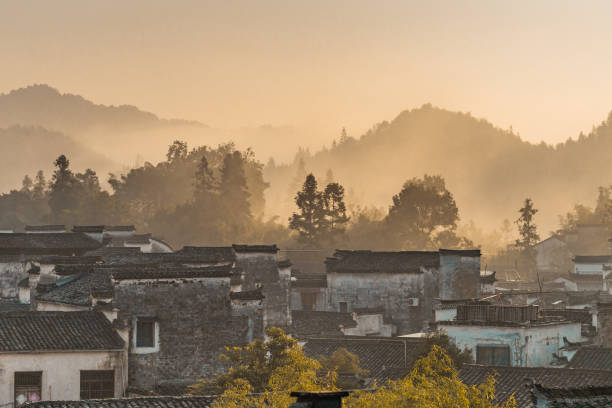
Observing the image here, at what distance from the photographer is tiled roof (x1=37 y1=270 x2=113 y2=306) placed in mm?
46478

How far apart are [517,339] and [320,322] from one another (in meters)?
15.6

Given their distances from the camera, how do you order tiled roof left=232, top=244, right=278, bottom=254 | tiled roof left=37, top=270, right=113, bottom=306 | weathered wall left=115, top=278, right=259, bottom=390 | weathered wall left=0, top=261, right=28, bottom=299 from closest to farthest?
weathered wall left=115, top=278, right=259, bottom=390, tiled roof left=37, top=270, right=113, bottom=306, tiled roof left=232, top=244, right=278, bottom=254, weathered wall left=0, top=261, right=28, bottom=299

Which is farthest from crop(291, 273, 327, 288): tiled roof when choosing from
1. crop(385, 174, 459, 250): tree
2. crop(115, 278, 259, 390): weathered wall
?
crop(385, 174, 459, 250): tree

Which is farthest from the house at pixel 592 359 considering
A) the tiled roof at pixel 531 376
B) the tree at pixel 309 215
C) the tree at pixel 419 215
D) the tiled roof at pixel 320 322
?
the tree at pixel 419 215

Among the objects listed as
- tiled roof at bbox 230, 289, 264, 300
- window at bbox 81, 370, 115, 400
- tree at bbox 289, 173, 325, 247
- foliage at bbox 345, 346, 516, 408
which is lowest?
window at bbox 81, 370, 115, 400

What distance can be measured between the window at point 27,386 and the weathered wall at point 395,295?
100 ft

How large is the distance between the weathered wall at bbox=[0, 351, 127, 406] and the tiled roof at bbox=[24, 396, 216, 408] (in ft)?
32.5

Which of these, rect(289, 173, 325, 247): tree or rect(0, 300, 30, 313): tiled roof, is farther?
rect(289, 173, 325, 247): tree

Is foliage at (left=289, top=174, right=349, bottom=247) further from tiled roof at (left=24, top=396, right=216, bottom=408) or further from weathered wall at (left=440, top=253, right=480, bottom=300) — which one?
tiled roof at (left=24, top=396, right=216, bottom=408)

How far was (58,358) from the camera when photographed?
4091 centimetres

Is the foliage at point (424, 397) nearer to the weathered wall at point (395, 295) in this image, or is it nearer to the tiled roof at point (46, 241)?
the weathered wall at point (395, 295)

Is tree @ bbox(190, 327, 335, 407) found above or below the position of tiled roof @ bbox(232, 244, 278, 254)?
below

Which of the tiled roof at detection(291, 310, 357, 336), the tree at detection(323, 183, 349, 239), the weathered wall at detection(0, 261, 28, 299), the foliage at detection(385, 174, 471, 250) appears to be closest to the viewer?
the tiled roof at detection(291, 310, 357, 336)

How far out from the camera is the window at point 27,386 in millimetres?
40312
